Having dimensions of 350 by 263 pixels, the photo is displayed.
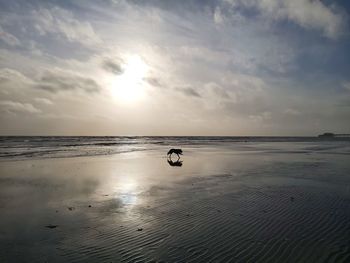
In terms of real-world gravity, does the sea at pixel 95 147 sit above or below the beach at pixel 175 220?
above

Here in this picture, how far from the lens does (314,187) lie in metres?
13.2

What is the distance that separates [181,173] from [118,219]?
959 cm

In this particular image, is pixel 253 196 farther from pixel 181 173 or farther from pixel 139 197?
pixel 181 173

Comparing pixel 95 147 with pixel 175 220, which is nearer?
pixel 175 220

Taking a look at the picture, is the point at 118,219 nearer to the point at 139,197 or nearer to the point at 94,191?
the point at 139,197

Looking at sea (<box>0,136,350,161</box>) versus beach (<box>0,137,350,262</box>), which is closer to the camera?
beach (<box>0,137,350,262</box>)

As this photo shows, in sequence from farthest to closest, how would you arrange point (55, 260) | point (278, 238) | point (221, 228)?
1. point (221, 228)
2. point (278, 238)
3. point (55, 260)

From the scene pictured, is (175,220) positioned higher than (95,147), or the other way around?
(95,147)

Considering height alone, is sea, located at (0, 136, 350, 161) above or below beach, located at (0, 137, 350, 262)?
above

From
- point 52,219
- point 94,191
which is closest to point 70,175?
point 94,191

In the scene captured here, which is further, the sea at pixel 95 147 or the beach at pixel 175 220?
the sea at pixel 95 147

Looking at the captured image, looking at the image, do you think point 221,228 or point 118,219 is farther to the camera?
point 118,219

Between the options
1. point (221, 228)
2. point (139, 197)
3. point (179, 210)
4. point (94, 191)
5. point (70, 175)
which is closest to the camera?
point (221, 228)

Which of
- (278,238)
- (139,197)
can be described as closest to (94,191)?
(139,197)
